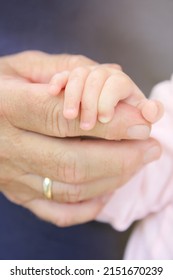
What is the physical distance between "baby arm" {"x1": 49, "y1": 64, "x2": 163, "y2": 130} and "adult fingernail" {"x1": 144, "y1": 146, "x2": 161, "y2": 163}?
0.29ft

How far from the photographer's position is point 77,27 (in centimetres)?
73

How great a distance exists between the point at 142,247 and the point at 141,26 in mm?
352

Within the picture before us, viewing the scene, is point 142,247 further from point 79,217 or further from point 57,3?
point 57,3

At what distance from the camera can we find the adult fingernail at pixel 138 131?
559 mm

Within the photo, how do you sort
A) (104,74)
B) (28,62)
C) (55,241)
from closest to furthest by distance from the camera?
(104,74)
(28,62)
(55,241)

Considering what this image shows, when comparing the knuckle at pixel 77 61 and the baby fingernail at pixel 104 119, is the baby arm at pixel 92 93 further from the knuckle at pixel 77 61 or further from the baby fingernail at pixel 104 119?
the knuckle at pixel 77 61

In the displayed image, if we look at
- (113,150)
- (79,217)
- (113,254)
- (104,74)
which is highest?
(104,74)

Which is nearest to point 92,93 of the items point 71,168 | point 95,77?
point 95,77

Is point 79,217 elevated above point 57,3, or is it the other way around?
point 57,3

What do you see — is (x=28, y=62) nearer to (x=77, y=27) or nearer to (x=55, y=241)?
(x=77, y=27)

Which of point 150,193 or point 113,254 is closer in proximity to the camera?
point 150,193

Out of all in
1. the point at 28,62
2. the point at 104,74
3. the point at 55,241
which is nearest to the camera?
the point at 104,74

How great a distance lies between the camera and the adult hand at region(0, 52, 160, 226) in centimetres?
56
